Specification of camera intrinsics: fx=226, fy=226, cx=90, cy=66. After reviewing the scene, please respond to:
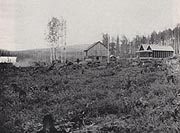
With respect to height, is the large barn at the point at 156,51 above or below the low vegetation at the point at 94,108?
above

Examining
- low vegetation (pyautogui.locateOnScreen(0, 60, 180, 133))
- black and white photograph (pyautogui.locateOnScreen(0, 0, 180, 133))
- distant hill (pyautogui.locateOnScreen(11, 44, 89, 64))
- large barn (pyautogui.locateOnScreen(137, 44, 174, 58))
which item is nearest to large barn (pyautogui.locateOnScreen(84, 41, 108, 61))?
distant hill (pyautogui.locateOnScreen(11, 44, 89, 64))

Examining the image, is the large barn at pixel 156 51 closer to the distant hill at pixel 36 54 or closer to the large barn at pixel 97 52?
the large barn at pixel 97 52

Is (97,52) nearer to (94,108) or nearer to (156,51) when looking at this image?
(156,51)

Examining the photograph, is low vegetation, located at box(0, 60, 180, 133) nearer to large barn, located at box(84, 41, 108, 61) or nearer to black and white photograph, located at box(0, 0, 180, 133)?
black and white photograph, located at box(0, 0, 180, 133)

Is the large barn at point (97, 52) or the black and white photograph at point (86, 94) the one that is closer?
the black and white photograph at point (86, 94)

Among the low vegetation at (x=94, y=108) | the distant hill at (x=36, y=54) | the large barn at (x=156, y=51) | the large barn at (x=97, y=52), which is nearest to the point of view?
the low vegetation at (x=94, y=108)

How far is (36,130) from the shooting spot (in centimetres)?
329

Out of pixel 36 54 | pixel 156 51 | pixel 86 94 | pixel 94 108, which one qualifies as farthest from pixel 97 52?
pixel 94 108

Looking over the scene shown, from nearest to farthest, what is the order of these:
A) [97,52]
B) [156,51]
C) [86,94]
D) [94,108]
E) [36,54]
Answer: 1. [94,108]
2. [86,94]
3. [36,54]
4. [156,51]
5. [97,52]

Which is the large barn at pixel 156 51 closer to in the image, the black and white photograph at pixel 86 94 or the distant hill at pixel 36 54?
the distant hill at pixel 36 54

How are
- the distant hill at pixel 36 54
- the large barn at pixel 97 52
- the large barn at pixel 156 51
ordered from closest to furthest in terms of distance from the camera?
the distant hill at pixel 36 54 < the large barn at pixel 156 51 < the large barn at pixel 97 52

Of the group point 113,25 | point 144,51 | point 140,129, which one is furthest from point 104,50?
point 140,129

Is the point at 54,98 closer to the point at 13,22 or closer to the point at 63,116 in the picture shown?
the point at 63,116

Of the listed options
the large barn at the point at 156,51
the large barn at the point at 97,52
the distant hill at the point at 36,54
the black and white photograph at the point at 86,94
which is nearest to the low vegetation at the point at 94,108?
the black and white photograph at the point at 86,94
